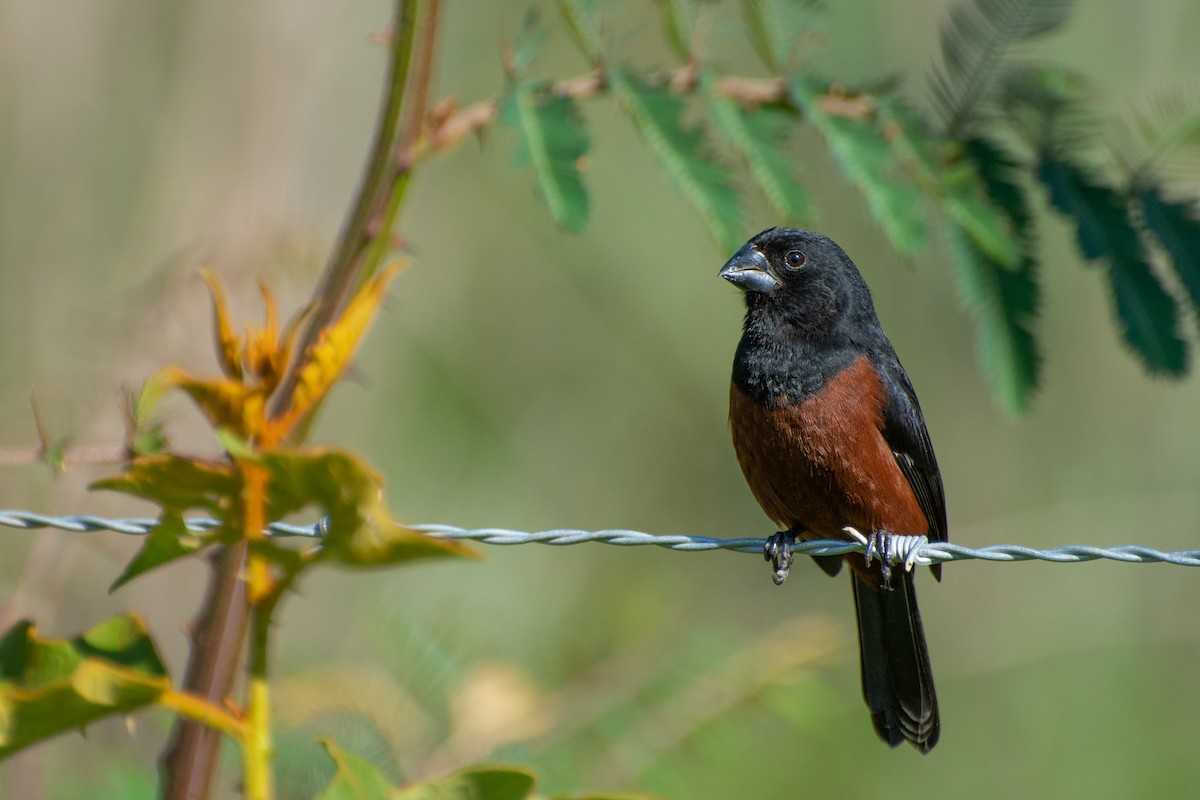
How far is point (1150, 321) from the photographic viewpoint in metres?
3.35

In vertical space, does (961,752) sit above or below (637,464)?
below

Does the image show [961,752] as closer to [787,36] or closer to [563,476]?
[563,476]

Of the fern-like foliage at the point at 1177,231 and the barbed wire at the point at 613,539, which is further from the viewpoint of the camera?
the fern-like foliage at the point at 1177,231

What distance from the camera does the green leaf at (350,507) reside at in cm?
178

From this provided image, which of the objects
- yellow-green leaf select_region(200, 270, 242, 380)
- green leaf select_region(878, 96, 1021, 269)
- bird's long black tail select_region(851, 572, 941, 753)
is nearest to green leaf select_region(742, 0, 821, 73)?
green leaf select_region(878, 96, 1021, 269)

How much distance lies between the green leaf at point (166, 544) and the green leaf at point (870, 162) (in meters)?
2.03

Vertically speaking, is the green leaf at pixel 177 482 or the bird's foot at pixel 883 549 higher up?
the bird's foot at pixel 883 549

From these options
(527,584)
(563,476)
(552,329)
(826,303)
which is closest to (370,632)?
(826,303)

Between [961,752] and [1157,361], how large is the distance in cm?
442

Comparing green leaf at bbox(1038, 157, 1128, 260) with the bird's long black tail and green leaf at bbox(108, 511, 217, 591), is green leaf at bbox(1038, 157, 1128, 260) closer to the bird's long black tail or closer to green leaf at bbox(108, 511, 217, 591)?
the bird's long black tail

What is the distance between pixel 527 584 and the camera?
6730 millimetres

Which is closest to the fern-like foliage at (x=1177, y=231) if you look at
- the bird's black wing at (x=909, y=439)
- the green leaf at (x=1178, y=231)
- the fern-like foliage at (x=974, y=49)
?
the green leaf at (x=1178, y=231)

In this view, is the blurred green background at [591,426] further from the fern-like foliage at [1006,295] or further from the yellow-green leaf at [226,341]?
the yellow-green leaf at [226,341]

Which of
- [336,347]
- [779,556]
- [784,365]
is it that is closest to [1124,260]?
[784,365]
